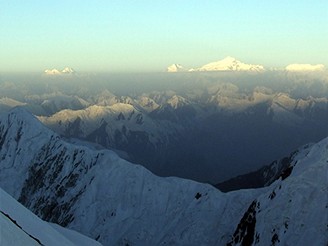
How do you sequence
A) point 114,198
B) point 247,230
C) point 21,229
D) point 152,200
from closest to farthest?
point 21,229 → point 247,230 → point 152,200 → point 114,198

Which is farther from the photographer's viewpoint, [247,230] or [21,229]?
[247,230]

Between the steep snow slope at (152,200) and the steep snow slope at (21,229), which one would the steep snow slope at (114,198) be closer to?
the steep snow slope at (152,200)

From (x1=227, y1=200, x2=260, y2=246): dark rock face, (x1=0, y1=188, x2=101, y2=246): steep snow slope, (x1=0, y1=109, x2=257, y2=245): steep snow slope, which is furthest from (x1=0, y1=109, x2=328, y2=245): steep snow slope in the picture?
(x1=0, y1=188, x2=101, y2=246): steep snow slope

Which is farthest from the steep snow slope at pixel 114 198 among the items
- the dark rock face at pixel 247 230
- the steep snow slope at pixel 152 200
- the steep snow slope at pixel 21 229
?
the steep snow slope at pixel 21 229

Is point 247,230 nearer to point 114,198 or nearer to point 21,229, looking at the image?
point 114,198

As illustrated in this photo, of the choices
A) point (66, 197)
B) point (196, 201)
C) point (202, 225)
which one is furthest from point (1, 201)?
point (66, 197)

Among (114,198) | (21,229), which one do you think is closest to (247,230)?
(114,198)

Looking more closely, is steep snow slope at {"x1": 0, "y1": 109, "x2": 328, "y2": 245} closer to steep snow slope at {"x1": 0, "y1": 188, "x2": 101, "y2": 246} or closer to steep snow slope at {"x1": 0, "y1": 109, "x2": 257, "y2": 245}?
steep snow slope at {"x1": 0, "y1": 109, "x2": 257, "y2": 245}
